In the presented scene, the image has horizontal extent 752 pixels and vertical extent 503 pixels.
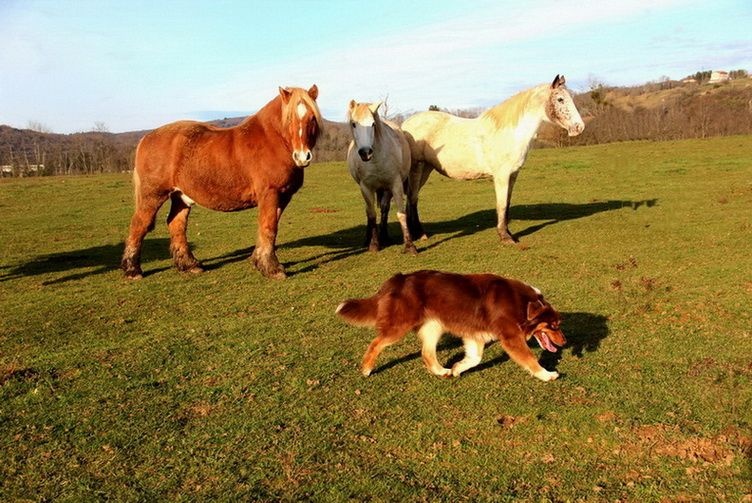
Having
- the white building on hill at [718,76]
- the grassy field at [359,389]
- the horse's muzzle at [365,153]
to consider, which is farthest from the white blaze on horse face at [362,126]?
the white building on hill at [718,76]

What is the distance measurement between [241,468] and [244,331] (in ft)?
10.2

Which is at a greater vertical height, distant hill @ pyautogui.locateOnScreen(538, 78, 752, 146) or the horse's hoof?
distant hill @ pyautogui.locateOnScreen(538, 78, 752, 146)

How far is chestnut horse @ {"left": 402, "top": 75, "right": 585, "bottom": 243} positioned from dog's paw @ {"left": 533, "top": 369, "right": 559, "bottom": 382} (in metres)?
7.30

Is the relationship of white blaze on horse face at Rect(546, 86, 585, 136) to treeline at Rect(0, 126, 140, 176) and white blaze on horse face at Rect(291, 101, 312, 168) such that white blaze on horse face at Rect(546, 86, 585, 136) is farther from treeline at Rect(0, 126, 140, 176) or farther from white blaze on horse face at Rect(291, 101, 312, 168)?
treeline at Rect(0, 126, 140, 176)

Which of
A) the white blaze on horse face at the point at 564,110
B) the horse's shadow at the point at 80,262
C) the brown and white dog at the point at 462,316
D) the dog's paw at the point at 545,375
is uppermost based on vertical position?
the white blaze on horse face at the point at 564,110

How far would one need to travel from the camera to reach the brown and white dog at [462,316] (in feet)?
17.3

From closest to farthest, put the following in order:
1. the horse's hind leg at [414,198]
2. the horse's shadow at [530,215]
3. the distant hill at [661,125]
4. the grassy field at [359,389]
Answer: the grassy field at [359,389] → the horse's hind leg at [414,198] → the horse's shadow at [530,215] → the distant hill at [661,125]

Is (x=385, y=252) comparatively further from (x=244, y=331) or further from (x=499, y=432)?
(x=499, y=432)

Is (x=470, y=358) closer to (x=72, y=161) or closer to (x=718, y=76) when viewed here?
(x=72, y=161)

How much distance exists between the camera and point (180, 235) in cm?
1083

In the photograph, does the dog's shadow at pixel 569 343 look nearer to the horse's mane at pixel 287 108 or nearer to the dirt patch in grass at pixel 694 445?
the dirt patch in grass at pixel 694 445

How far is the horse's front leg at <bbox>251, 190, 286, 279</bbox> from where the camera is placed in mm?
9766

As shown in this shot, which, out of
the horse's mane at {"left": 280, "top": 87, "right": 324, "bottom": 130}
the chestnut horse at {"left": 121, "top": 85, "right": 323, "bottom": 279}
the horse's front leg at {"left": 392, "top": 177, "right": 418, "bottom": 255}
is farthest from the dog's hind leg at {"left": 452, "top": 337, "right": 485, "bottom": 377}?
the horse's front leg at {"left": 392, "top": 177, "right": 418, "bottom": 255}

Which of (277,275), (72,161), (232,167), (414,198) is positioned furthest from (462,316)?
(72,161)
